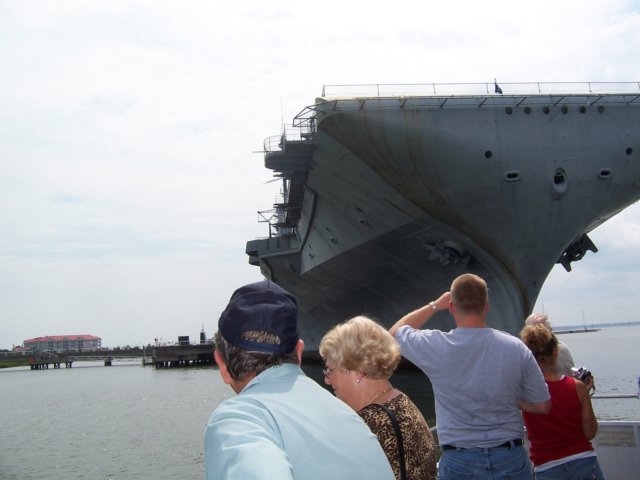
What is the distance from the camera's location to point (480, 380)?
3.03 meters

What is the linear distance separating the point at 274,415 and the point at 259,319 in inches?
12.4

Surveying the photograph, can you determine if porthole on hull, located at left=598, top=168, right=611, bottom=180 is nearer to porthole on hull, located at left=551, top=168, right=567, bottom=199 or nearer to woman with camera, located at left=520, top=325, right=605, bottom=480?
porthole on hull, located at left=551, top=168, right=567, bottom=199

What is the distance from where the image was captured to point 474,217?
49.8 feet

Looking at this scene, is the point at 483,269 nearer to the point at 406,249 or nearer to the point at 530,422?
the point at 406,249

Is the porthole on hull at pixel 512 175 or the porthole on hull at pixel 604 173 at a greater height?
the porthole on hull at pixel 512 175

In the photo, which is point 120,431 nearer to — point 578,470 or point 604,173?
point 604,173

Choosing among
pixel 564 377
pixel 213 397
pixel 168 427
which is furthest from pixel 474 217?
pixel 213 397

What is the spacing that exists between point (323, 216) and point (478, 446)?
16.4 meters

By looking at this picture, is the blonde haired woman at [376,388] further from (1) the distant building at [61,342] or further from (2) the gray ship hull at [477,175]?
(1) the distant building at [61,342]

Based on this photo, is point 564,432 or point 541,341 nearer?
point 564,432

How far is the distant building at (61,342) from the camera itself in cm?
14175

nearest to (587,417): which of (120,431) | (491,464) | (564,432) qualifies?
(564,432)

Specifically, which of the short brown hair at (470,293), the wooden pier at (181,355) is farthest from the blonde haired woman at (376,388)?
the wooden pier at (181,355)

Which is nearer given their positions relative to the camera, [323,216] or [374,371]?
[374,371]
